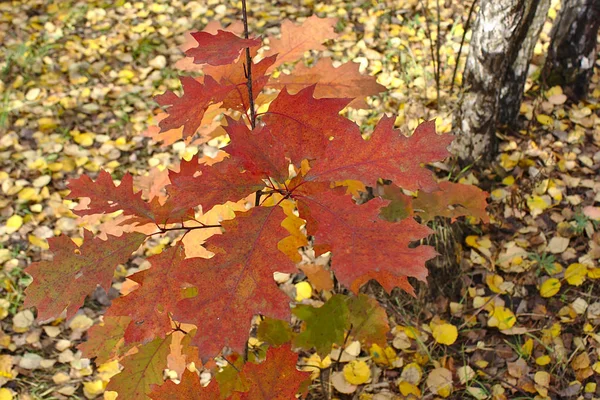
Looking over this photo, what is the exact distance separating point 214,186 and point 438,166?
1566mm

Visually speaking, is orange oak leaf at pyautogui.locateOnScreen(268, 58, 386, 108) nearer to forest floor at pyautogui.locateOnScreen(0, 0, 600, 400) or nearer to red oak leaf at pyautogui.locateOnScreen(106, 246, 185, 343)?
red oak leaf at pyautogui.locateOnScreen(106, 246, 185, 343)

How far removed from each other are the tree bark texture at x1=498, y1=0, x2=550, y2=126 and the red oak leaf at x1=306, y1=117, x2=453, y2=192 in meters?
1.26

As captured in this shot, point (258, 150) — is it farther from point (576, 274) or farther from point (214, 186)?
point (576, 274)

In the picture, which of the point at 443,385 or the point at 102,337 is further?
the point at 443,385

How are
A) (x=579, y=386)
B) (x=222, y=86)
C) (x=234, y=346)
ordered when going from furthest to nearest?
(x=579, y=386) → (x=222, y=86) → (x=234, y=346)

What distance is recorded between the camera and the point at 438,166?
7.66 ft

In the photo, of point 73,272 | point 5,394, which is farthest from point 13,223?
point 73,272

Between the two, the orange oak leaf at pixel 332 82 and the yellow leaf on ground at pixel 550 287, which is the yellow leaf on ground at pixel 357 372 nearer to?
the yellow leaf on ground at pixel 550 287

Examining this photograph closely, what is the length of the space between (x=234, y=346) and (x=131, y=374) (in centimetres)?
48

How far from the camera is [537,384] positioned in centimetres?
176

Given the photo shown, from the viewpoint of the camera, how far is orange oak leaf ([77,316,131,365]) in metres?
1.29

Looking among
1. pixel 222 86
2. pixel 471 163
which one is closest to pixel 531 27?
pixel 471 163

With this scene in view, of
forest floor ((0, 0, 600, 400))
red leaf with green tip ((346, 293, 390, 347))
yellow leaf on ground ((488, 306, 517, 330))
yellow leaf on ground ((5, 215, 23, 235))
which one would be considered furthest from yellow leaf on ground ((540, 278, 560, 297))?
yellow leaf on ground ((5, 215, 23, 235))

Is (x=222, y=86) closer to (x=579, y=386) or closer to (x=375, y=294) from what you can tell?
(x=375, y=294)
